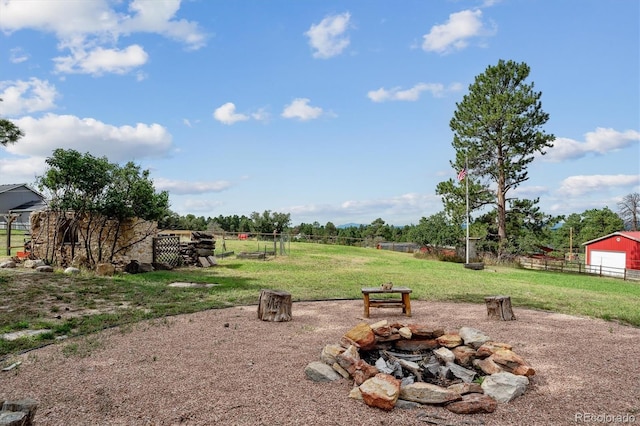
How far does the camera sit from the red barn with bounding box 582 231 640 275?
26.9m

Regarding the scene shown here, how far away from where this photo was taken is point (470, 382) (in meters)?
4.00

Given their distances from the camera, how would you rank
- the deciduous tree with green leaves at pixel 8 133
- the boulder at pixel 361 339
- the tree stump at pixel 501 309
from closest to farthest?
the boulder at pixel 361 339 < the tree stump at pixel 501 309 < the deciduous tree with green leaves at pixel 8 133

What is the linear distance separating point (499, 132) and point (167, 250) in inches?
785

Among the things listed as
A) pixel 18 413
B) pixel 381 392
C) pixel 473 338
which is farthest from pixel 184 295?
pixel 381 392

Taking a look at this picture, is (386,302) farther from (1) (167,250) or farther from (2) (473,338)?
(1) (167,250)

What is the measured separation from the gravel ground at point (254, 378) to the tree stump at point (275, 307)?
7.7 inches

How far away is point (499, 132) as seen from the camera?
78.8 ft

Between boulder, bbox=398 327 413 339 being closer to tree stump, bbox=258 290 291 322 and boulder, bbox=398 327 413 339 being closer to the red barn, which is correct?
tree stump, bbox=258 290 291 322

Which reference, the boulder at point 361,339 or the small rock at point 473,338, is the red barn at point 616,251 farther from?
the boulder at point 361,339

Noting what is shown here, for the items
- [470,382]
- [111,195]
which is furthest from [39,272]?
[470,382]

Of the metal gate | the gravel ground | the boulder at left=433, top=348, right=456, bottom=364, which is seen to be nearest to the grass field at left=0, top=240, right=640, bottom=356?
the gravel ground

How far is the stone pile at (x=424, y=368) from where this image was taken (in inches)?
142

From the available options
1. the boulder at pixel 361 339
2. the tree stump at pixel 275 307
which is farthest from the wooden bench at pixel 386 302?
the boulder at pixel 361 339

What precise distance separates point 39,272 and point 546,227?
26.2 meters
